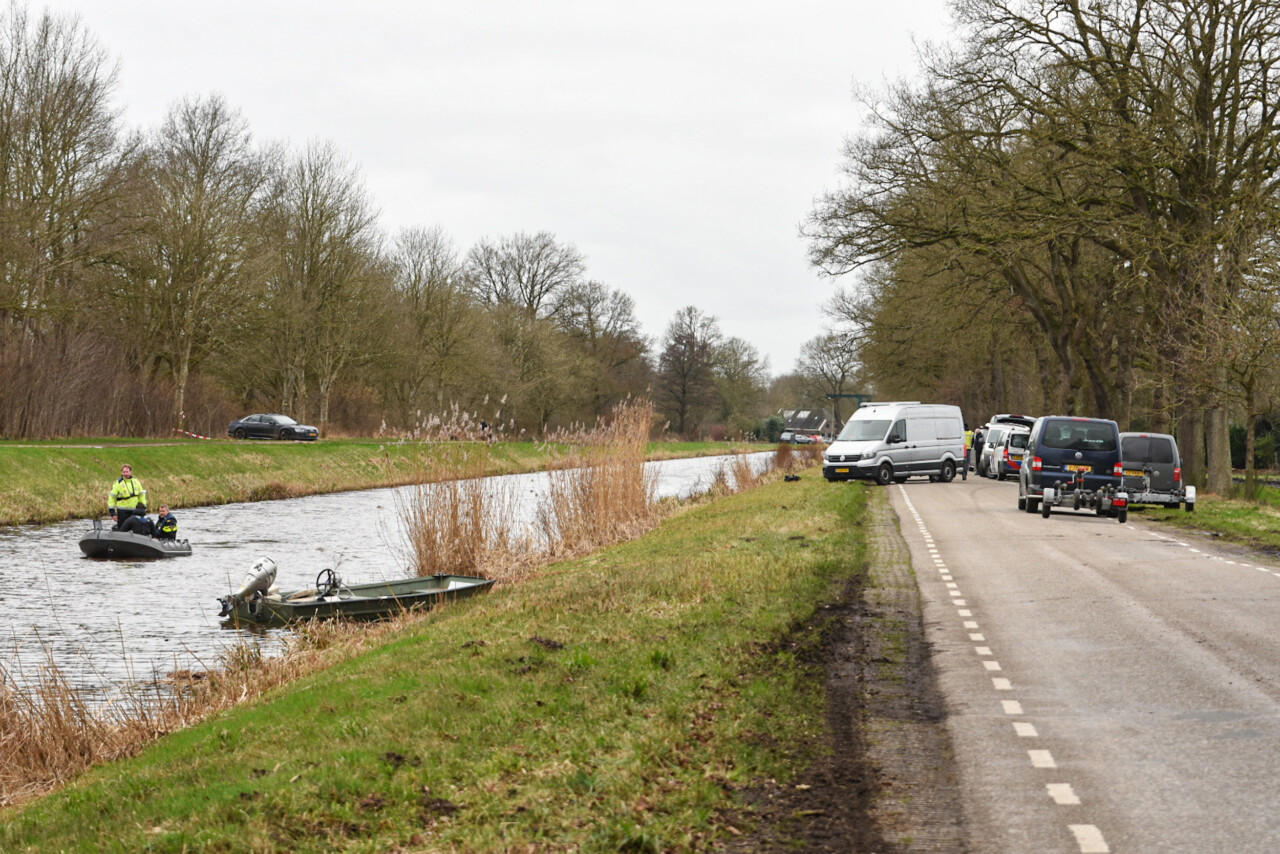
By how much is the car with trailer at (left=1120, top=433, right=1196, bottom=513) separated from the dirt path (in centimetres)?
1932

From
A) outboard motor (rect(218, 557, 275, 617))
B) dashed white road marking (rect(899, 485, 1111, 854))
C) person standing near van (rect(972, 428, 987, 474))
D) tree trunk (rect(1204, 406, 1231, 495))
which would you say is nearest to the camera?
dashed white road marking (rect(899, 485, 1111, 854))

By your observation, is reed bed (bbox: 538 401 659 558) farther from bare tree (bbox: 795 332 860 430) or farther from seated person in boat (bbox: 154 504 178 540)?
bare tree (bbox: 795 332 860 430)

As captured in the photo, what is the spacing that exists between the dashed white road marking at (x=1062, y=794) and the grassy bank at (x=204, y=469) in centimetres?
1419

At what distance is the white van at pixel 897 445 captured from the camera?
41.8 meters

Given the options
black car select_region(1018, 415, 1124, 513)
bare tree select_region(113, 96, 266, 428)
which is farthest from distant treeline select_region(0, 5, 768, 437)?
black car select_region(1018, 415, 1124, 513)

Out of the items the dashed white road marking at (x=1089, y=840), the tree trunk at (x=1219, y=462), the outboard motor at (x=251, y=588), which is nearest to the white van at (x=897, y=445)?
the tree trunk at (x=1219, y=462)

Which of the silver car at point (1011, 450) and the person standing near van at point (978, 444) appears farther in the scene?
the person standing near van at point (978, 444)

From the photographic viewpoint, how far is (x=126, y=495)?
27.8 metres

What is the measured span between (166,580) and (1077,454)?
18.0m

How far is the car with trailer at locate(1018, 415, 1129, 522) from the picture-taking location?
1053 inches

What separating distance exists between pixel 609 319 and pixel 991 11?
65713 millimetres

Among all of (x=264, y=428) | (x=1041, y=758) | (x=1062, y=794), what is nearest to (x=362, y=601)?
(x=1041, y=758)

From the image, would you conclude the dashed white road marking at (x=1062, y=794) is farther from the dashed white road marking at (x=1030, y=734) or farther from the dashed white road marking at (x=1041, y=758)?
the dashed white road marking at (x=1041, y=758)

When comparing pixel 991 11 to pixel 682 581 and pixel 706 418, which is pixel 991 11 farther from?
pixel 706 418
